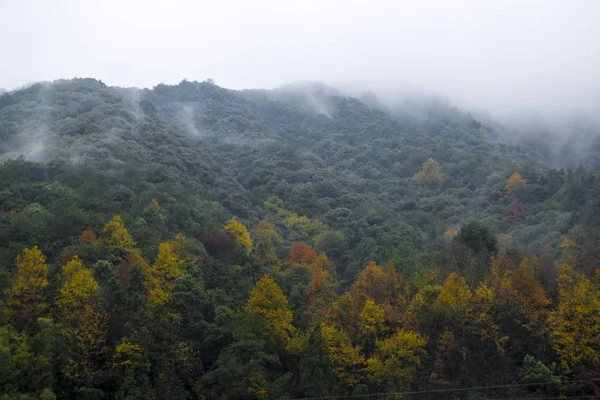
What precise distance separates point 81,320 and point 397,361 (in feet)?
69.0

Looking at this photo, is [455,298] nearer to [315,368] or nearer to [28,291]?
[315,368]

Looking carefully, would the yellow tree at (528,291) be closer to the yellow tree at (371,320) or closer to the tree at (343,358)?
the yellow tree at (371,320)

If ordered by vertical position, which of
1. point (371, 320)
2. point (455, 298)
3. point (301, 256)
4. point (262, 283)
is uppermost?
point (262, 283)

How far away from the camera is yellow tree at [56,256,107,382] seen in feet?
105

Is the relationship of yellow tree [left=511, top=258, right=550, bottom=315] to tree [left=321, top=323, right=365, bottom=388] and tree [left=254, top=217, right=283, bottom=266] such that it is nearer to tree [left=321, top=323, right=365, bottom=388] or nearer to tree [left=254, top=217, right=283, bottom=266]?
tree [left=321, top=323, right=365, bottom=388]

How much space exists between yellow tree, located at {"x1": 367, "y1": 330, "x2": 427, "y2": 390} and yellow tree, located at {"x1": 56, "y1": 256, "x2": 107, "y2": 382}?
1818 cm

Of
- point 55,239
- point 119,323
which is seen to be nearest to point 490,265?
point 119,323

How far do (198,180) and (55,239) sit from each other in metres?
36.1

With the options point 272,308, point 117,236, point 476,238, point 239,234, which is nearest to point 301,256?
point 239,234

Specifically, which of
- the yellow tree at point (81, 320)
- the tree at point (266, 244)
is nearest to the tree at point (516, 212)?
the tree at point (266, 244)

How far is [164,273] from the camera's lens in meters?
41.8

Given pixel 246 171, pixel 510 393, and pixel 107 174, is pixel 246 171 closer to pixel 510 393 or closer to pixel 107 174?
pixel 107 174

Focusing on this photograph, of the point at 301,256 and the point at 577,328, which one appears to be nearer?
the point at 577,328

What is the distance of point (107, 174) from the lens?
202 ft
